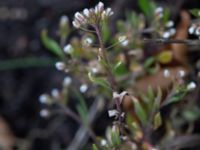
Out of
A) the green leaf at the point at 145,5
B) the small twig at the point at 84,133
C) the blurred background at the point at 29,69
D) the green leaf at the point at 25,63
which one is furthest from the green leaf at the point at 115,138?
the green leaf at the point at 25,63

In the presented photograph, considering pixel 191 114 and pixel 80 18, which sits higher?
pixel 80 18

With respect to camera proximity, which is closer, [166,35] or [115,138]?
[115,138]

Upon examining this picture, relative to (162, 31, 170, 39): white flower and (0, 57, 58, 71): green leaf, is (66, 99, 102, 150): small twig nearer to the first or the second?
(0, 57, 58, 71): green leaf

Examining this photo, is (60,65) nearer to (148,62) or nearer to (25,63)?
(148,62)

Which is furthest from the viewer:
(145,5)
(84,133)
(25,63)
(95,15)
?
(25,63)

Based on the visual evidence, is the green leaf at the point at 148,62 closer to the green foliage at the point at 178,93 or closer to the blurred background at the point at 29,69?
the green foliage at the point at 178,93

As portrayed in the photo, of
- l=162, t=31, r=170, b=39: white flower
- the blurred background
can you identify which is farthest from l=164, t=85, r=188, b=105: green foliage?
the blurred background

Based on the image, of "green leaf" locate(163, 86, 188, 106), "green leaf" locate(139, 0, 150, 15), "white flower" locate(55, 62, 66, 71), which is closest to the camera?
"green leaf" locate(163, 86, 188, 106)

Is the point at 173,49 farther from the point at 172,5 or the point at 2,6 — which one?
the point at 2,6

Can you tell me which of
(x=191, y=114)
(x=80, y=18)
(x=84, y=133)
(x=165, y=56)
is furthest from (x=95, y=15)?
(x=84, y=133)
